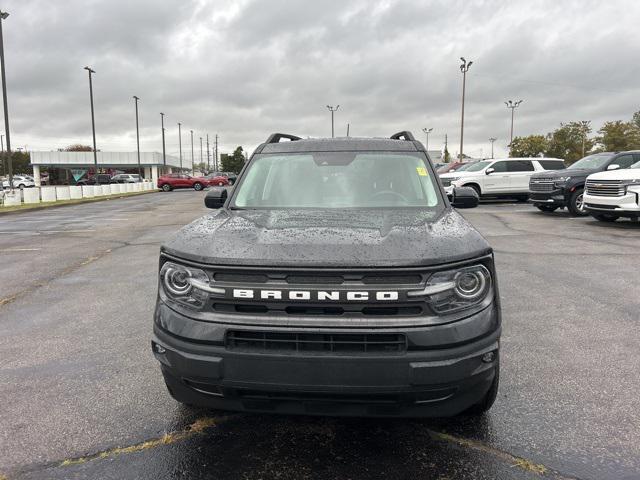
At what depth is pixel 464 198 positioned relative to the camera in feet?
14.0

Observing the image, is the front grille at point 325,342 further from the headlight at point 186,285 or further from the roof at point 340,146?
the roof at point 340,146

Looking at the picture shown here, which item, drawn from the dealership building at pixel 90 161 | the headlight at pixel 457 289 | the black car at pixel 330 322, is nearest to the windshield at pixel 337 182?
the black car at pixel 330 322

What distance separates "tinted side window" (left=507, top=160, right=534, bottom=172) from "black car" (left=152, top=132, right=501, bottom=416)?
19332 mm

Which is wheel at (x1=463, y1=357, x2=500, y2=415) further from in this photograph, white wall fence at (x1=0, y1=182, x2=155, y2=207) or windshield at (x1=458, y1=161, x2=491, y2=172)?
white wall fence at (x1=0, y1=182, x2=155, y2=207)

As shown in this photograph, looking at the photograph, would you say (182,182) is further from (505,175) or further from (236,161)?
(236,161)

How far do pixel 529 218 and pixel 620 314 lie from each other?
10233mm

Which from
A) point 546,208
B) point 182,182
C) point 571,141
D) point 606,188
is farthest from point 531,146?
point 606,188

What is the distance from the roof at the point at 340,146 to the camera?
429 centimetres

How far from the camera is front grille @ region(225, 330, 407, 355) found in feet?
7.61

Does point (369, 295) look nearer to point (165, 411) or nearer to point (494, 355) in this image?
point (494, 355)

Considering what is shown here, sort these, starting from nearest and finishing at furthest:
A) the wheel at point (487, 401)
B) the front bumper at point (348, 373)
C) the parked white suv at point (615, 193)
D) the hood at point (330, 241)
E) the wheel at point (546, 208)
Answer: the front bumper at point (348, 373) → the hood at point (330, 241) → the wheel at point (487, 401) → the parked white suv at point (615, 193) → the wheel at point (546, 208)

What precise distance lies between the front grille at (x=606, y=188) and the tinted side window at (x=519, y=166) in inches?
310

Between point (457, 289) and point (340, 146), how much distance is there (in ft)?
7.27

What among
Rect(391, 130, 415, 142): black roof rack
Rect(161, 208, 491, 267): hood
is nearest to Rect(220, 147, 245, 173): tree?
Rect(391, 130, 415, 142): black roof rack
